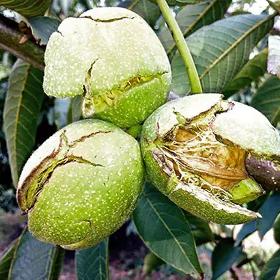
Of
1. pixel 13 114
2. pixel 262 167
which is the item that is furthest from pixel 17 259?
pixel 262 167

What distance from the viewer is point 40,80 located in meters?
1.35

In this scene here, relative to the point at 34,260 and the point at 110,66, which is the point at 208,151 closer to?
the point at 110,66

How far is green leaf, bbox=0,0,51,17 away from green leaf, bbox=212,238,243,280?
3.30 ft

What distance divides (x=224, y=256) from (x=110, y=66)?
4.01 feet

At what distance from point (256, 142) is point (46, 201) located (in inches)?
10.5

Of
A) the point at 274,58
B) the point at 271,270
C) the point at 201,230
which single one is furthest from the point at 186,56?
the point at 201,230

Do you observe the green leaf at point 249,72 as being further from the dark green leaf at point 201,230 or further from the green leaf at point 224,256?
the green leaf at point 224,256

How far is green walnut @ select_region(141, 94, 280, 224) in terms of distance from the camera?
2.40ft

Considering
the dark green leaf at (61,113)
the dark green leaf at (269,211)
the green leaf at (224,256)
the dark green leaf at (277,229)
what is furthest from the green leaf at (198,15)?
the green leaf at (224,256)

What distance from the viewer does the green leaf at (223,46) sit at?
1156mm

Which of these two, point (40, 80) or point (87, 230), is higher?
point (87, 230)

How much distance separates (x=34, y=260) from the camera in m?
1.28

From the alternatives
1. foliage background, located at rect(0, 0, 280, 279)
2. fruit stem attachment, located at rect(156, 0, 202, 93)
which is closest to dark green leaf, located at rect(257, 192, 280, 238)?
foliage background, located at rect(0, 0, 280, 279)

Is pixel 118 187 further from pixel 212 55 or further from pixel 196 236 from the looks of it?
pixel 196 236
